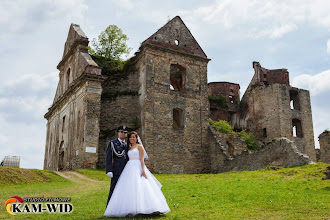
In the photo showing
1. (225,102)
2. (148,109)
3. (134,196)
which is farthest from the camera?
(225,102)

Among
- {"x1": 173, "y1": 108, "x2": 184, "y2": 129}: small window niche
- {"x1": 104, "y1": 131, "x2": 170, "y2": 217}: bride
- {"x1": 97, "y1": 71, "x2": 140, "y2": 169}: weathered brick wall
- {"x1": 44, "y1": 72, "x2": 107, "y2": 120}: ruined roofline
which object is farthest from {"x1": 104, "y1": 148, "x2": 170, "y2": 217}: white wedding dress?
{"x1": 173, "y1": 108, "x2": 184, "y2": 129}: small window niche

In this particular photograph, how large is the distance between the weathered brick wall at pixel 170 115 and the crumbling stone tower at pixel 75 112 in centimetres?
378

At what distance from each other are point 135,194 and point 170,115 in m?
19.0

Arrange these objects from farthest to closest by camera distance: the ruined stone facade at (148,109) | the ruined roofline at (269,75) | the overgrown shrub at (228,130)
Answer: the ruined roofline at (269,75), the overgrown shrub at (228,130), the ruined stone facade at (148,109)

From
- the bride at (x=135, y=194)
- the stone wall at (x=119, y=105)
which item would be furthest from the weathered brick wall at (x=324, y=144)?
the bride at (x=135, y=194)

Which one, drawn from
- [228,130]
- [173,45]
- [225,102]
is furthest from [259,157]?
[225,102]

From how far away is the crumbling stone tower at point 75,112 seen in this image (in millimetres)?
23703

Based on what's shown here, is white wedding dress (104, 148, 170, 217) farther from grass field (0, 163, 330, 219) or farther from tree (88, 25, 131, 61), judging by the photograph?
tree (88, 25, 131, 61)

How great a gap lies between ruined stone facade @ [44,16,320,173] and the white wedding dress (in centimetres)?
1530

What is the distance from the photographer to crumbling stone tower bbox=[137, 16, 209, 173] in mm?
25875

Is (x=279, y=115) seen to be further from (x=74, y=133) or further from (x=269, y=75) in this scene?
(x=74, y=133)

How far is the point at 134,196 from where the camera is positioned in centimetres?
790

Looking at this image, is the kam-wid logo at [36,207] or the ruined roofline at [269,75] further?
the ruined roofline at [269,75]

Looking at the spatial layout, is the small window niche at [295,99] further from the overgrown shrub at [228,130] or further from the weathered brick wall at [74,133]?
the weathered brick wall at [74,133]
